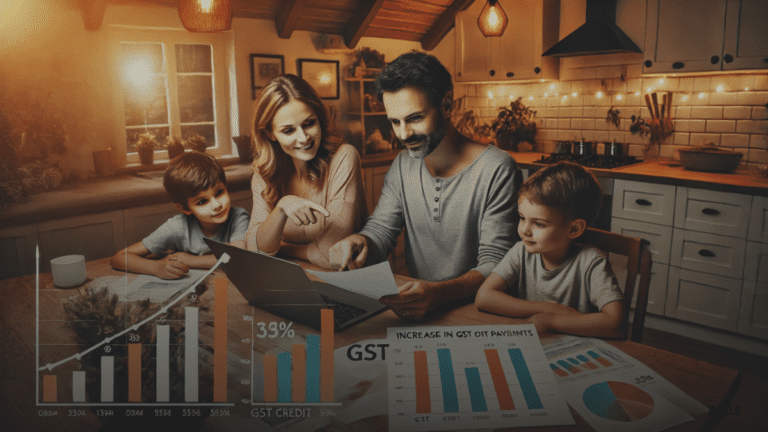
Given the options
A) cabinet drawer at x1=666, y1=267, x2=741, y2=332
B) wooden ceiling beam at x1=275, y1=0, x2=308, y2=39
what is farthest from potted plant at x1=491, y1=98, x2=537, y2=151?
wooden ceiling beam at x1=275, y1=0, x2=308, y2=39

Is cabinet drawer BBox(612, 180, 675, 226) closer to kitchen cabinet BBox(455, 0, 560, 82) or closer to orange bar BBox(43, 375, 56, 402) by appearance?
kitchen cabinet BBox(455, 0, 560, 82)

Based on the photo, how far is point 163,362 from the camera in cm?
64

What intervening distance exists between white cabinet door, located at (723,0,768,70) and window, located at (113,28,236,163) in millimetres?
2169

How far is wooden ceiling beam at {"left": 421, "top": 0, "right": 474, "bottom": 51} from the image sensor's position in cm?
311

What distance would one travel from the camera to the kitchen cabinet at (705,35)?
2084 millimetres

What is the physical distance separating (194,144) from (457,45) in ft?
→ 8.50

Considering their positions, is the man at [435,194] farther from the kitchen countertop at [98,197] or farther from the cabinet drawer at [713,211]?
the cabinet drawer at [713,211]

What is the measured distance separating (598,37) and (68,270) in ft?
8.31

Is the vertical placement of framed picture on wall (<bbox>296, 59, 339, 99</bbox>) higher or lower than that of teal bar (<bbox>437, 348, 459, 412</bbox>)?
higher

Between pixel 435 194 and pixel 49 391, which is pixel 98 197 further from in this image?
pixel 435 194

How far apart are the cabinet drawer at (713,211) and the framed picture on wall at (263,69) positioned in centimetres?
181

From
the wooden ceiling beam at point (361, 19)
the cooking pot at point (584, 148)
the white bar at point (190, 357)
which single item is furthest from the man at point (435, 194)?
the cooking pot at point (584, 148)

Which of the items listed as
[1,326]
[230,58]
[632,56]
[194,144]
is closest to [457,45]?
[632,56]

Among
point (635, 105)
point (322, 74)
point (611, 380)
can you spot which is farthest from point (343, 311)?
Answer: point (635, 105)
